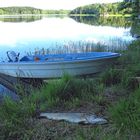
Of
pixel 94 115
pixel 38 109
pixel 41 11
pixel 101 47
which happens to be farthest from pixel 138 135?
pixel 41 11

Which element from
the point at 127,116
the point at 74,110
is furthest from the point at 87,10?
the point at 127,116

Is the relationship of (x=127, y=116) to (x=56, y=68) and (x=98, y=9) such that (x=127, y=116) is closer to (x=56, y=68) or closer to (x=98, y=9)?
(x=56, y=68)

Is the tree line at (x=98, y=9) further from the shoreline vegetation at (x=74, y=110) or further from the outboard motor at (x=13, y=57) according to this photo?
the shoreline vegetation at (x=74, y=110)

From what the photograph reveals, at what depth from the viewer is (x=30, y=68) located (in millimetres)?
11648

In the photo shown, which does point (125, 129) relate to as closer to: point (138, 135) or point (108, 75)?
point (138, 135)

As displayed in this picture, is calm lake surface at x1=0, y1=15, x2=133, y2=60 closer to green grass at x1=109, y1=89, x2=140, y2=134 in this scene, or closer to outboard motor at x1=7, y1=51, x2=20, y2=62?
outboard motor at x1=7, y1=51, x2=20, y2=62

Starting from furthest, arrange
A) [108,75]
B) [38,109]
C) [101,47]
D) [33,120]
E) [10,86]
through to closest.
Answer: [101,47] < [10,86] < [108,75] < [38,109] < [33,120]

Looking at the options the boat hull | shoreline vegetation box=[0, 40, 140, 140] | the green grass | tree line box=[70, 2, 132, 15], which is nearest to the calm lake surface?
the boat hull

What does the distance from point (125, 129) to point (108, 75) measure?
3.43 metres

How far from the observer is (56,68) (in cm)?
1136

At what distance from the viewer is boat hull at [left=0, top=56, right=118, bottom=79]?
1129 centimetres

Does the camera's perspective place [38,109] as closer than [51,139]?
No

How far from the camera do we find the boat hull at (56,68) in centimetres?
1129

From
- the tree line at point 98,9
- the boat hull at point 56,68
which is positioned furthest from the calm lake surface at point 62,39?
the tree line at point 98,9
